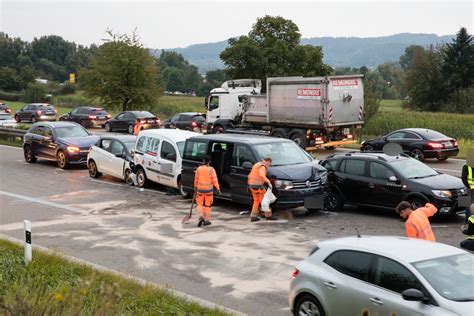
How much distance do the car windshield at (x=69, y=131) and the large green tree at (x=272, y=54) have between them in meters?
26.5

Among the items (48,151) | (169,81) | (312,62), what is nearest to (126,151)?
(48,151)

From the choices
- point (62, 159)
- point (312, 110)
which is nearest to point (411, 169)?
point (312, 110)

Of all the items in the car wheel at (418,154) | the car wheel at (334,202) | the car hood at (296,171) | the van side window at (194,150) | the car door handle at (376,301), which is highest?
the van side window at (194,150)

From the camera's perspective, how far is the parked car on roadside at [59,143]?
23484mm

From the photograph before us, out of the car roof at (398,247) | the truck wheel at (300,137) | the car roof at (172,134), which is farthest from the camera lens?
the truck wheel at (300,137)

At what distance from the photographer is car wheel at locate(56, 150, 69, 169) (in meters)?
23.4

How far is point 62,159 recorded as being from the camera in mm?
23609

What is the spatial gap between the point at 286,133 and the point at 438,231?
14869 millimetres

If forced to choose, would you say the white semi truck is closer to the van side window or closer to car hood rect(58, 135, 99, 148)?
car hood rect(58, 135, 99, 148)

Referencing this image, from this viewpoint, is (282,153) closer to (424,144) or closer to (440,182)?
(440,182)

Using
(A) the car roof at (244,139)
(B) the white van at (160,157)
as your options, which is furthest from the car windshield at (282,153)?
(B) the white van at (160,157)

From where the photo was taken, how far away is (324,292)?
23.9 ft

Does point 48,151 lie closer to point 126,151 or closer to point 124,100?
point 126,151

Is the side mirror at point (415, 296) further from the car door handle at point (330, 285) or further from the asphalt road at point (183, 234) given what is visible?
the asphalt road at point (183, 234)
